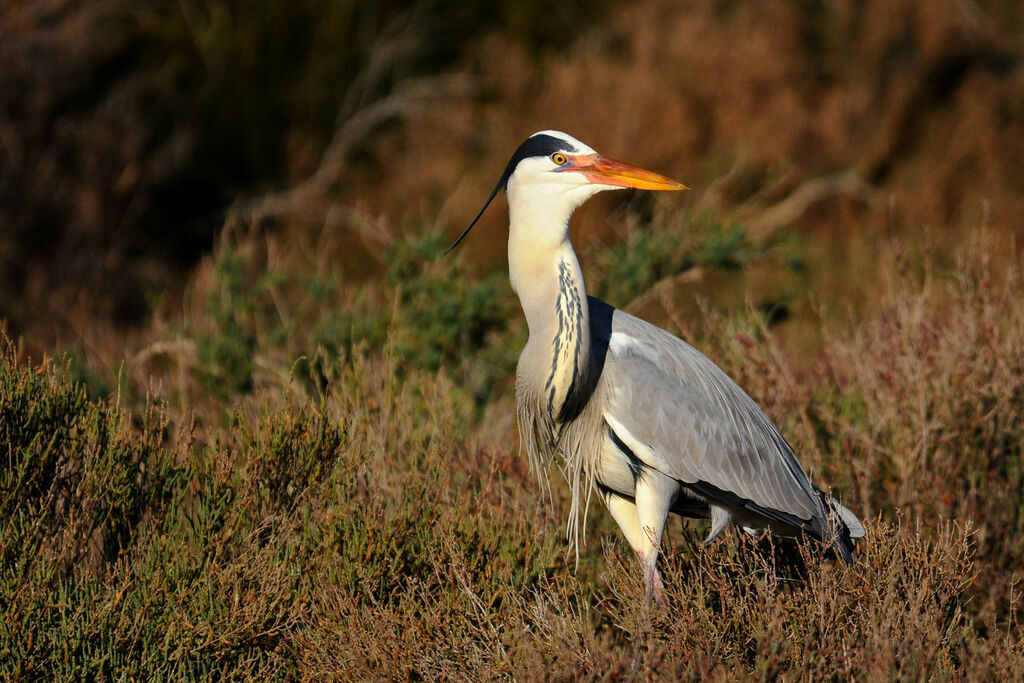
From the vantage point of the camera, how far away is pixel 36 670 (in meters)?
3.27

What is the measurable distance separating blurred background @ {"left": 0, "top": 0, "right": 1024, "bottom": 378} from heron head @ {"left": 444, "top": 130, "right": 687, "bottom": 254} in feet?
16.6

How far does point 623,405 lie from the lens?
3818 mm

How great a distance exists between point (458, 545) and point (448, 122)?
776cm

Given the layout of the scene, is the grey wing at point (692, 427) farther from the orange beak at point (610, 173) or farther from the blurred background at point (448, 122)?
the blurred background at point (448, 122)

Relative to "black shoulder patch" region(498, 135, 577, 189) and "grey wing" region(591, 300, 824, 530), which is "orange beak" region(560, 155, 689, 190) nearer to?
"black shoulder patch" region(498, 135, 577, 189)

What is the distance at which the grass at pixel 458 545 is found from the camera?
10.7 ft

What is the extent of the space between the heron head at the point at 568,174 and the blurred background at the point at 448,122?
5.06 metres

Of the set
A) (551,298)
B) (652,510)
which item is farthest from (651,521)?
(551,298)

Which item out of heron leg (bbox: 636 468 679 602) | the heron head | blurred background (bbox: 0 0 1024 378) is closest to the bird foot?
heron leg (bbox: 636 468 679 602)

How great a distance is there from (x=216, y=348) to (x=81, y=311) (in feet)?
11.4

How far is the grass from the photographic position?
3254mm

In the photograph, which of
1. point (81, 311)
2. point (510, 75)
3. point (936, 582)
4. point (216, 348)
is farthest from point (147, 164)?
point (936, 582)

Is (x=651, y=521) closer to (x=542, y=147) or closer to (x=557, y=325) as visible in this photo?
(x=557, y=325)

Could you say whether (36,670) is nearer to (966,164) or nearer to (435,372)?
(435,372)
